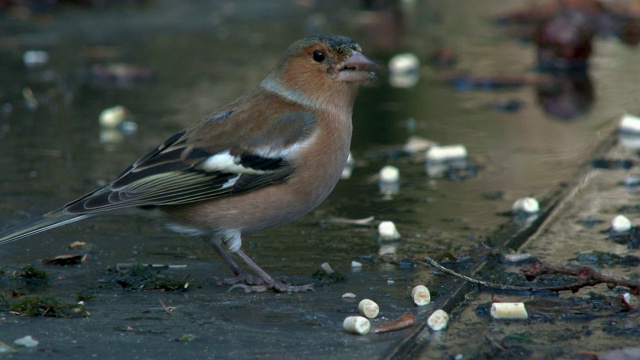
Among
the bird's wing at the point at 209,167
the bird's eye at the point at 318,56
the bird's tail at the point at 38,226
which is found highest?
the bird's eye at the point at 318,56

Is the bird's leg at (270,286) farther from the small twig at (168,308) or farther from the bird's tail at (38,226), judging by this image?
the bird's tail at (38,226)

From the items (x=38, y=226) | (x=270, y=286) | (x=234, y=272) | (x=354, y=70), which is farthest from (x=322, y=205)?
(x=38, y=226)

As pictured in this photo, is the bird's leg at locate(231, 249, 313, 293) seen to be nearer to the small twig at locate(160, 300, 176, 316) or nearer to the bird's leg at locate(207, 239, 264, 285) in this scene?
the bird's leg at locate(207, 239, 264, 285)

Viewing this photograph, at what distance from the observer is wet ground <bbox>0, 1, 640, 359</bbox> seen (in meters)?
3.68

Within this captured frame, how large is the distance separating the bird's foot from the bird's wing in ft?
1.52

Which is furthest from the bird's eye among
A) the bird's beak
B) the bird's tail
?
the bird's tail

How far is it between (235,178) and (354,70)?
903 mm

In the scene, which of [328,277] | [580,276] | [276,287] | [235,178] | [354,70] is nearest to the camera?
[580,276]

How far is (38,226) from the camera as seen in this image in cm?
438

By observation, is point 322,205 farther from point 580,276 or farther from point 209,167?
point 580,276

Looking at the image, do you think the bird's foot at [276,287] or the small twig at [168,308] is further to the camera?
the bird's foot at [276,287]

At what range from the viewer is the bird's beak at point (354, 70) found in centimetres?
500

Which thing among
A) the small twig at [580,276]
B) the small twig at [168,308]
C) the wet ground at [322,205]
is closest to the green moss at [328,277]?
the wet ground at [322,205]

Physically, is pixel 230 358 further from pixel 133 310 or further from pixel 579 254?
pixel 579 254
